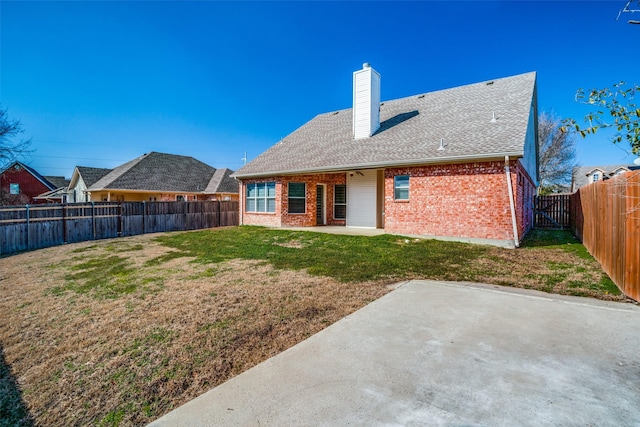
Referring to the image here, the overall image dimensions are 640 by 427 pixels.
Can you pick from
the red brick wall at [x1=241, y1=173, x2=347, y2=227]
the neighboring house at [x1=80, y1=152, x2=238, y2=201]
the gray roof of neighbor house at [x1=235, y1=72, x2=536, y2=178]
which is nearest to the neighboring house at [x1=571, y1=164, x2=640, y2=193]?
the gray roof of neighbor house at [x1=235, y1=72, x2=536, y2=178]

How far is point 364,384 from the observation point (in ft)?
8.17

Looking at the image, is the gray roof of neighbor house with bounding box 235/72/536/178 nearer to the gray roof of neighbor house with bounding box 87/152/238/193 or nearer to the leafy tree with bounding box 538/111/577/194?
the gray roof of neighbor house with bounding box 87/152/238/193

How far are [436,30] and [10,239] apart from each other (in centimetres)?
1765

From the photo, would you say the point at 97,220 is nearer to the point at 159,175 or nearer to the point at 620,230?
the point at 159,175

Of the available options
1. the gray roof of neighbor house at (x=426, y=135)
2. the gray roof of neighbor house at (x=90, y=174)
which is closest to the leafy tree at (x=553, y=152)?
the gray roof of neighbor house at (x=426, y=135)

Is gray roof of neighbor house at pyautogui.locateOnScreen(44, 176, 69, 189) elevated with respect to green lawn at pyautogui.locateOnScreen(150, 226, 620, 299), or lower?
elevated

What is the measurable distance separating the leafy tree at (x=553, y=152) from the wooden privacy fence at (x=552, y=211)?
512 inches

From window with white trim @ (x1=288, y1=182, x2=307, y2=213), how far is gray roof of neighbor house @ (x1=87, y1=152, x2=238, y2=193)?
14142mm

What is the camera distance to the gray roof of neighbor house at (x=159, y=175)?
23125 mm

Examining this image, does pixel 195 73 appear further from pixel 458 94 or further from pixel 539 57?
pixel 539 57

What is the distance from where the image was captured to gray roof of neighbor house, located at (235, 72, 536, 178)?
10213 mm

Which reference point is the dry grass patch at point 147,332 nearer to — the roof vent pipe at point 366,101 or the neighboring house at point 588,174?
the roof vent pipe at point 366,101

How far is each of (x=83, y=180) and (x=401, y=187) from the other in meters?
25.8

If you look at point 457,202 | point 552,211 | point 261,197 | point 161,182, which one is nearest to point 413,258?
point 457,202
